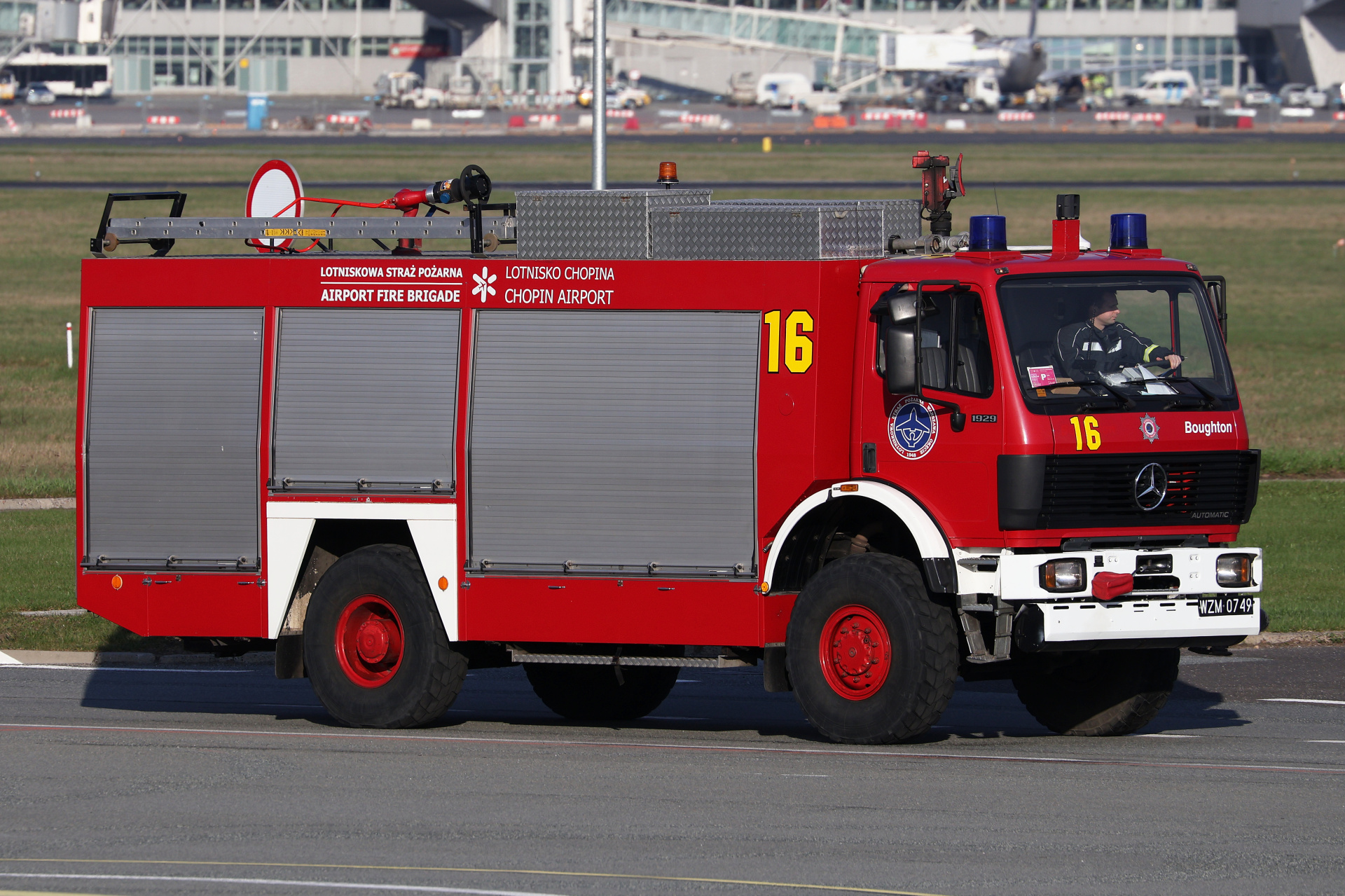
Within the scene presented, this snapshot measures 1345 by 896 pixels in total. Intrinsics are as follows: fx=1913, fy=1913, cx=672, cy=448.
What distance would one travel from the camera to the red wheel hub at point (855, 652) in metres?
11.5

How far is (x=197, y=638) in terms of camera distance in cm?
1357

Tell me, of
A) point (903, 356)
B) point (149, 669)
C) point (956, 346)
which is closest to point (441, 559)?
point (903, 356)

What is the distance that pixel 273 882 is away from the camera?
8383 millimetres

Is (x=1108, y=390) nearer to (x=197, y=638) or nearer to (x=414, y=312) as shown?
(x=414, y=312)

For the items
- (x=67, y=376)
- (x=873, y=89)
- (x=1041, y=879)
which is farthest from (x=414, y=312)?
(x=873, y=89)

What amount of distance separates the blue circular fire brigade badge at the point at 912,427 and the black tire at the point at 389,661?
331 cm

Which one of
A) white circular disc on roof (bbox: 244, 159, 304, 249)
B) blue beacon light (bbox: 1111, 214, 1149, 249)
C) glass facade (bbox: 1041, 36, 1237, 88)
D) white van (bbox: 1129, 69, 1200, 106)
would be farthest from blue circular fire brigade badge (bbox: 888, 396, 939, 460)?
glass facade (bbox: 1041, 36, 1237, 88)

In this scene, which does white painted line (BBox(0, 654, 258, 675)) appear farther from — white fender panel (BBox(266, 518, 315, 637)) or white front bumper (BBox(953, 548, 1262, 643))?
white front bumper (BBox(953, 548, 1262, 643))

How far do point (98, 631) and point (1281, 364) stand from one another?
26256 mm

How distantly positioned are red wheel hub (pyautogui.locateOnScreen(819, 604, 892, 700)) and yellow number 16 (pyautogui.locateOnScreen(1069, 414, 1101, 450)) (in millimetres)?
1574

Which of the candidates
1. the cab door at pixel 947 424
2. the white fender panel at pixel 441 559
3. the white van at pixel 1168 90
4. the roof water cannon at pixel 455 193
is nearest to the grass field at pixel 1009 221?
the cab door at pixel 947 424

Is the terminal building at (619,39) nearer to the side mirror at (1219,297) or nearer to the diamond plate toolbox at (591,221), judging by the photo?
the diamond plate toolbox at (591,221)

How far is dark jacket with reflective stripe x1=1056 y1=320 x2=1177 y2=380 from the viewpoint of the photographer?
37.4ft

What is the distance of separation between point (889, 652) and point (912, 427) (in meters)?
1.36
